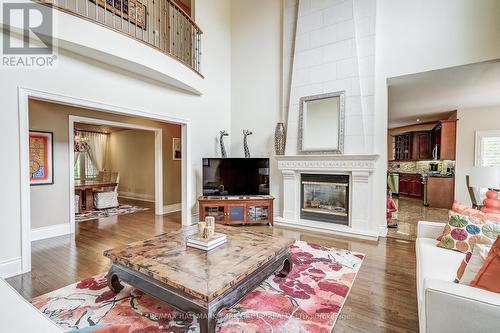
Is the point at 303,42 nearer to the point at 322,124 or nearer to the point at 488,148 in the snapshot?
the point at 322,124

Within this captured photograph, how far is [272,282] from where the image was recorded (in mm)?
2496

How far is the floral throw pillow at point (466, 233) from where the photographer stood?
2.02 meters

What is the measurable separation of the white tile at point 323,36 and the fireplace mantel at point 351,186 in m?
2.16

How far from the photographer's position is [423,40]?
3.77 m

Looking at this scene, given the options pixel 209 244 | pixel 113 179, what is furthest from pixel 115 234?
pixel 113 179

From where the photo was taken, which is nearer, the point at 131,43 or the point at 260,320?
the point at 260,320

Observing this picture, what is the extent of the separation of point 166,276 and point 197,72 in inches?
158

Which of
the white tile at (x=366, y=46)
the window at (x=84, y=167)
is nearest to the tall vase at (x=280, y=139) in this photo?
the white tile at (x=366, y=46)

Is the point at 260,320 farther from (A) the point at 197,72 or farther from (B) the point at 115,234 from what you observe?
(A) the point at 197,72

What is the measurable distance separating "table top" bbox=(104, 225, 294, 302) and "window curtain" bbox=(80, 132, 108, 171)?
287 inches

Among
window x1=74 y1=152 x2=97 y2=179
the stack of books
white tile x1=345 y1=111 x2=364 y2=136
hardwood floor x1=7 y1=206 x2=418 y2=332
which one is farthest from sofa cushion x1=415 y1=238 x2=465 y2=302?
window x1=74 y1=152 x2=97 y2=179

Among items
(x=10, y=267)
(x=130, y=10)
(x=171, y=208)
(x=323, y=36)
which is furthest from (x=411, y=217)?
(x=130, y=10)

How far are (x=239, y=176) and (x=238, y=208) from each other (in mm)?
648

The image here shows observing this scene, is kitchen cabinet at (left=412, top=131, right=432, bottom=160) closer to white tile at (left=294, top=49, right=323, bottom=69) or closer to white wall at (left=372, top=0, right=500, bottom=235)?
white wall at (left=372, top=0, right=500, bottom=235)
